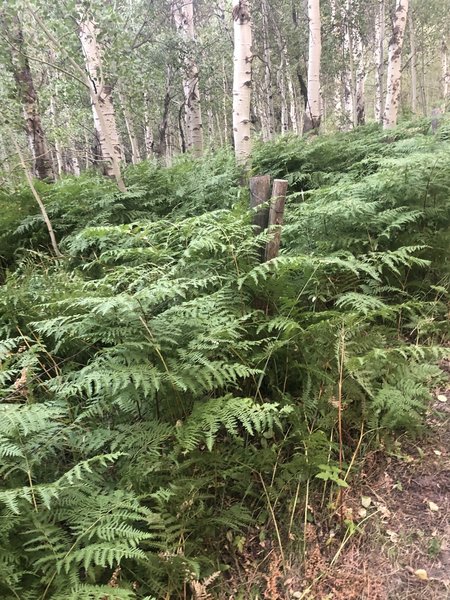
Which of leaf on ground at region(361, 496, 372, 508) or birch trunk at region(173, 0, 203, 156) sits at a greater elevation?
birch trunk at region(173, 0, 203, 156)

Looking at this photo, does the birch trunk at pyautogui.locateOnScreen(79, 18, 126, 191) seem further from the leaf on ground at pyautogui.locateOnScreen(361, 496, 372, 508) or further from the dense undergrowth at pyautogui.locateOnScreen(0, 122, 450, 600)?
the leaf on ground at pyautogui.locateOnScreen(361, 496, 372, 508)

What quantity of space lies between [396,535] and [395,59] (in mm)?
10804

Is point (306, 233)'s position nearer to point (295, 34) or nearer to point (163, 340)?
point (163, 340)

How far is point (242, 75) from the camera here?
6.69m

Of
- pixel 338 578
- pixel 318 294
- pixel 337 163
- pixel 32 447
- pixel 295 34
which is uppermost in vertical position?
pixel 295 34

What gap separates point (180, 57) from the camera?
474 inches

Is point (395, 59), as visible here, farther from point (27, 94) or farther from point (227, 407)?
point (227, 407)

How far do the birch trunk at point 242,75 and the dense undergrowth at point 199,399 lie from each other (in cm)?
328

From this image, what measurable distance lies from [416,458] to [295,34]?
17.7m

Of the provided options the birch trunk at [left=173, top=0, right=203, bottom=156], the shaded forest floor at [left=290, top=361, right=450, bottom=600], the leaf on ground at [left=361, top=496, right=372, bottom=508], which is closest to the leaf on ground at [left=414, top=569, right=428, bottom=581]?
the shaded forest floor at [left=290, top=361, right=450, bottom=600]

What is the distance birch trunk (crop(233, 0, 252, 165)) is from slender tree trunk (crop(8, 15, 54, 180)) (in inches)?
126

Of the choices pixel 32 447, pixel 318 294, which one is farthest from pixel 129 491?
pixel 318 294

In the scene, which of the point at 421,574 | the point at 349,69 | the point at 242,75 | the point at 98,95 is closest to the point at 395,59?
the point at 242,75

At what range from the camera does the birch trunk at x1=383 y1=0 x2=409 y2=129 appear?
9.67 m
